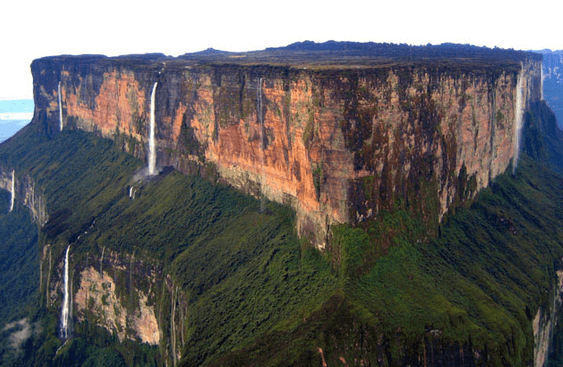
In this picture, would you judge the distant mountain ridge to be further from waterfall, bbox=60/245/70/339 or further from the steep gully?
waterfall, bbox=60/245/70/339

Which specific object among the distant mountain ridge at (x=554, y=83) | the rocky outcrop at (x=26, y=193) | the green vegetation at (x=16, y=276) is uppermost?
the distant mountain ridge at (x=554, y=83)

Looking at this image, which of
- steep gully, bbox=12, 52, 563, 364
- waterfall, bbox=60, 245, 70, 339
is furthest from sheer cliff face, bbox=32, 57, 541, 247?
waterfall, bbox=60, 245, 70, 339

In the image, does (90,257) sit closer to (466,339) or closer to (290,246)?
(290,246)

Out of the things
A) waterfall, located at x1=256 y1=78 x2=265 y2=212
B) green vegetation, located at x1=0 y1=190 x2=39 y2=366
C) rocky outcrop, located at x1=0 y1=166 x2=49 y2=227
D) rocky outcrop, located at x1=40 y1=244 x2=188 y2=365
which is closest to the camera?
rocky outcrop, located at x1=40 y1=244 x2=188 y2=365

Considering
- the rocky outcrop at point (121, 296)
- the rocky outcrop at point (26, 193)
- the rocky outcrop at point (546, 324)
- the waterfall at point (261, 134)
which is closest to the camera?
the rocky outcrop at point (546, 324)

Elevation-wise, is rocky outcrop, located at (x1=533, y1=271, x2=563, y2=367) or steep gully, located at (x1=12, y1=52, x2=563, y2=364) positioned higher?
steep gully, located at (x1=12, y1=52, x2=563, y2=364)

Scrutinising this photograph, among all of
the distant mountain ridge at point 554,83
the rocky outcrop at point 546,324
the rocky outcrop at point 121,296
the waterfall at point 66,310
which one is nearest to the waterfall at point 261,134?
the rocky outcrop at point 121,296

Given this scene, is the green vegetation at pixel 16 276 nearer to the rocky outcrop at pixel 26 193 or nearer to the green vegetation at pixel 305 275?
the green vegetation at pixel 305 275

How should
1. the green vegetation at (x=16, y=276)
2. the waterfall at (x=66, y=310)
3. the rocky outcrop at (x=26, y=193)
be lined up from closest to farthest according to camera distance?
the green vegetation at (x=16, y=276)
the waterfall at (x=66, y=310)
the rocky outcrop at (x=26, y=193)

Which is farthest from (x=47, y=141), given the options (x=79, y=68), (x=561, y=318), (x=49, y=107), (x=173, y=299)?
(x=561, y=318)
